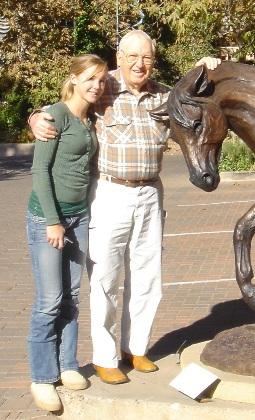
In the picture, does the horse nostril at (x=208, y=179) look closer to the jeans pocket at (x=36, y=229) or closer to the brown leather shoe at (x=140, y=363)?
the jeans pocket at (x=36, y=229)

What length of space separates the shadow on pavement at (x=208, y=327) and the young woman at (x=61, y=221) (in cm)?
110

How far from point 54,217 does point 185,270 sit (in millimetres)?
4763

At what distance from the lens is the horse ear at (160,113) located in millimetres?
4605

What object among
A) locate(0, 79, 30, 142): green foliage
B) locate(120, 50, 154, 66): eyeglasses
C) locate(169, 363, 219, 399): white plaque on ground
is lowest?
locate(0, 79, 30, 142): green foliage

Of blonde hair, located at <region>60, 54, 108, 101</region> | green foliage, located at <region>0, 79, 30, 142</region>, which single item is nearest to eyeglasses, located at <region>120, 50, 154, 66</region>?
blonde hair, located at <region>60, 54, 108, 101</region>

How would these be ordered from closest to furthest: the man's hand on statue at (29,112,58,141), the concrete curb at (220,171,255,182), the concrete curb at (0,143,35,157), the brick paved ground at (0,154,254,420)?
the man's hand on statue at (29,112,58,141) < the brick paved ground at (0,154,254,420) < the concrete curb at (220,171,255,182) < the concrete curb at (0,143,35,157)

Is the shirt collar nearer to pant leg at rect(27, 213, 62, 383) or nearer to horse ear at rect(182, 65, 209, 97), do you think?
horse ear at rect(182, 65, 209, 97)

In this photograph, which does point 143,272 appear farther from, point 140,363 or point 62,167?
point 62,167

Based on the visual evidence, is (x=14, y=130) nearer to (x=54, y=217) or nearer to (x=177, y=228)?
(x=177, y=228)

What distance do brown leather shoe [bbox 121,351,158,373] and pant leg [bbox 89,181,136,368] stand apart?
32cm

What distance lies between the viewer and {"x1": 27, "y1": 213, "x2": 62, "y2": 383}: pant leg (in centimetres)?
464

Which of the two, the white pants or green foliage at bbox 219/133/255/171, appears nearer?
the white pants

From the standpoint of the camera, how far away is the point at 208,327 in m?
6.89

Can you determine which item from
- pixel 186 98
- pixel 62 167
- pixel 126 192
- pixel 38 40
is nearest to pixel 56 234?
pixel 62 167
